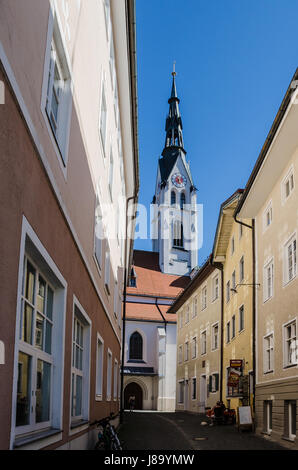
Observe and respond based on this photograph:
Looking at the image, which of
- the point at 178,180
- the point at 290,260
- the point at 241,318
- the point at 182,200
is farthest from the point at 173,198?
the point at 290,260

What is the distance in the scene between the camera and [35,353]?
645 centimetres

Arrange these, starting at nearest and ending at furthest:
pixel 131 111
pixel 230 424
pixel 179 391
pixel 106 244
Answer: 1. pixel 106 244
2. pixel 131 111
3. pixel 230 424
4. pixel 179 391

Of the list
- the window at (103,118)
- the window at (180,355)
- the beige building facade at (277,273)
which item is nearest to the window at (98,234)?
the window at (103,118)

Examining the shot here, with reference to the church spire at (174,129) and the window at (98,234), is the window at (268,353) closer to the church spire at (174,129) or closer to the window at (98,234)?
the window at (98,234)

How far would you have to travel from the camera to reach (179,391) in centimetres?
4284

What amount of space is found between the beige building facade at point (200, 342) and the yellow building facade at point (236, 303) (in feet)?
5.02

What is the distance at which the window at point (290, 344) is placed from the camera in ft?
55.5

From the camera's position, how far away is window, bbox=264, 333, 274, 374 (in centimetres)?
1983

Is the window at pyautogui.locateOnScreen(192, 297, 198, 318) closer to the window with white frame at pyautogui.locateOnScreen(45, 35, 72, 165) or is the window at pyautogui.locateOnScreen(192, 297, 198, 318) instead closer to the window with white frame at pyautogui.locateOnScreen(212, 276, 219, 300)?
the window with white frame at pyautogui.locateOnScreen(212, 276, 219, 300)

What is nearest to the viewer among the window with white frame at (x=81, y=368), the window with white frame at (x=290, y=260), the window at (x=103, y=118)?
the window with white frame at (x=81, y=368)

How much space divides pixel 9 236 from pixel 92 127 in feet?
21.3

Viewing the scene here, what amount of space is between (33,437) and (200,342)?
30.4 m

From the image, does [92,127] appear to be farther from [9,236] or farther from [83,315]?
[9,236]

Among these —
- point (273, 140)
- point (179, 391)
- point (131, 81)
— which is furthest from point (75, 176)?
point (179, 391)
